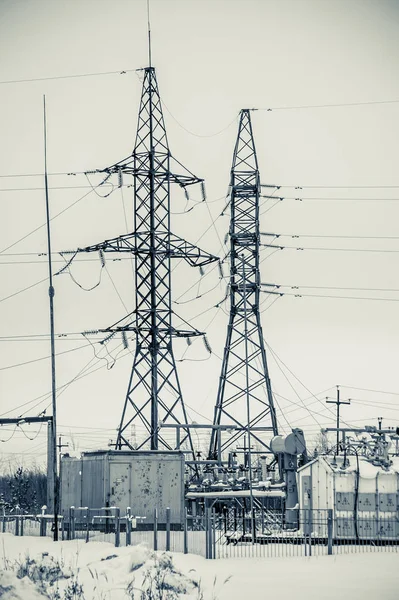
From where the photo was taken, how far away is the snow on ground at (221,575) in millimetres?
27562

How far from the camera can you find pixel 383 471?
4528cm

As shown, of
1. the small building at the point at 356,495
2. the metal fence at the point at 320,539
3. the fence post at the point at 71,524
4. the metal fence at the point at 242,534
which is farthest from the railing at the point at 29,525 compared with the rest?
the small building at the point at 356,495

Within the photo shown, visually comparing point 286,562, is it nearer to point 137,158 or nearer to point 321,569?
point 321,569

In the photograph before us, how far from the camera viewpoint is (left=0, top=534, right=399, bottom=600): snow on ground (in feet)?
90.4

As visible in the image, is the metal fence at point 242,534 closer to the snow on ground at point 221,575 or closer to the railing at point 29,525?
the railing at point 29,525

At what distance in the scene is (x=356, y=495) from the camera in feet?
148

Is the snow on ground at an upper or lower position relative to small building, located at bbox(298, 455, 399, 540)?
lower

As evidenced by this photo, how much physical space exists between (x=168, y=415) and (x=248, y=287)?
11.5 meters

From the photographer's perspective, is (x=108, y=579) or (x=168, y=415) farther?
(x=168, y=415)

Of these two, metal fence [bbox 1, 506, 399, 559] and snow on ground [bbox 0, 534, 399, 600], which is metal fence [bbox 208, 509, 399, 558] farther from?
snow on ground [bbox 0, 534, 399, 600]

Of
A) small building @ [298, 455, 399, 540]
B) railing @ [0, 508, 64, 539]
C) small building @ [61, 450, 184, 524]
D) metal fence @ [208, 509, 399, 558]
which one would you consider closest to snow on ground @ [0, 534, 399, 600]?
metal fence @ [208, 509, 399, 558]

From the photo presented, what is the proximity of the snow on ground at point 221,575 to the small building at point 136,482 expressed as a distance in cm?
1054

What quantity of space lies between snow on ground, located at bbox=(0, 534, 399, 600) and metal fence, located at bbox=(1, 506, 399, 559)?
5.51ft

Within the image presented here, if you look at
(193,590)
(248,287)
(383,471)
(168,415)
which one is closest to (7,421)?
(168,415)
